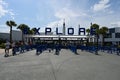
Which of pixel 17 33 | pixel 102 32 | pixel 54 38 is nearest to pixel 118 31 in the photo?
pixel 102 32

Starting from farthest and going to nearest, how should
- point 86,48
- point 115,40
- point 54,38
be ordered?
point 115,40
point 54,38
point 86,48

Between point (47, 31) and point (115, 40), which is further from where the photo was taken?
point (115, 40)

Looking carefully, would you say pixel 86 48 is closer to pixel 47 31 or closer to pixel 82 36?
pixel 82 36

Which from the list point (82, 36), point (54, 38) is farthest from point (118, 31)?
point (54, 38)

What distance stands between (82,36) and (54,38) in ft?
27.7

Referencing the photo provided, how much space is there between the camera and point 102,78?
31.9 ft

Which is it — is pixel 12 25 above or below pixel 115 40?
above

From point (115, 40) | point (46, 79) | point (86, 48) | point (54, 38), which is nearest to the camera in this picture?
point (46, 79)

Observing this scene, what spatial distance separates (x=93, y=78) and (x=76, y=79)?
781mm

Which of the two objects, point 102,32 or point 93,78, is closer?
point 93,78

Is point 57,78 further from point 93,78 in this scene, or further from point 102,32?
point 102,32

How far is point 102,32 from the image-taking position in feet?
266

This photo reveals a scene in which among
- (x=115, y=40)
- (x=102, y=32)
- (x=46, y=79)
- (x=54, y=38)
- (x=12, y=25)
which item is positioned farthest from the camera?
(x=115, y=40)

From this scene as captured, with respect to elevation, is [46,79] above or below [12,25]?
below
